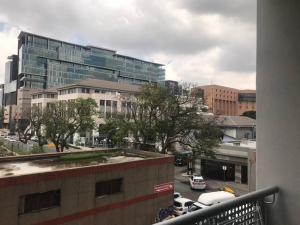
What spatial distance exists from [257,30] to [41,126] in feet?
94.5

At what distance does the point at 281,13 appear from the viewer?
71.7 inches

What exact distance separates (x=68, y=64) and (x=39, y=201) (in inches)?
2305

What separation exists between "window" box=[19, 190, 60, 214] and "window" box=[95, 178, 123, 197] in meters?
1.42

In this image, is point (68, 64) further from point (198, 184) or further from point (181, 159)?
point (198, 184)

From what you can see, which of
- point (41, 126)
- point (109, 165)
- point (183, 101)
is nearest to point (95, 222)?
point (109, 165)

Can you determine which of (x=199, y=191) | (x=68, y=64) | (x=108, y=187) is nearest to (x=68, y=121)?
(x=199, y=191)

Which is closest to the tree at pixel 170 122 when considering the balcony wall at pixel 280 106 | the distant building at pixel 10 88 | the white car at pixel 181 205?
the white car at pixel 181 205

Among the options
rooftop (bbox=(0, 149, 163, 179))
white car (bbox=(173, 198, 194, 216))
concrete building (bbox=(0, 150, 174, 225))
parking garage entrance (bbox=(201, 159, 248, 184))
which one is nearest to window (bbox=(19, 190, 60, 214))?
concrete building (bbox=(0, 150, 174, 225))

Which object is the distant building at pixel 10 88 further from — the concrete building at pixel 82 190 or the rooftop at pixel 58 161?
the concrete building at pixel 82 190

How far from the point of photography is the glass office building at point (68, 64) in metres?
59.6

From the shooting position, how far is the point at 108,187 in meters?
10.2

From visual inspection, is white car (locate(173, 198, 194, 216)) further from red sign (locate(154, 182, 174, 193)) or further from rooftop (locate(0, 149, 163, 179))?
rooftop (locate(0, 149, 163, 179))

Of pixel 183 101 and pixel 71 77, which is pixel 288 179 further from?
pixel 71 77

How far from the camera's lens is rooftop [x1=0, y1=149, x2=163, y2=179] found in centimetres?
980
